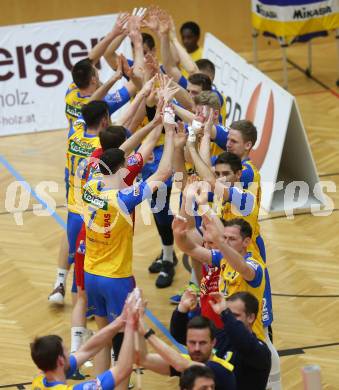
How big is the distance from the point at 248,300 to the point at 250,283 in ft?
2.15

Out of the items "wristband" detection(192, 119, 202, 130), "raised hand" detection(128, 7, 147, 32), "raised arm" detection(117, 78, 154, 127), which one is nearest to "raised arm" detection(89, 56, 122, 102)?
"raised hand" detection(128, 7, 147, 32)

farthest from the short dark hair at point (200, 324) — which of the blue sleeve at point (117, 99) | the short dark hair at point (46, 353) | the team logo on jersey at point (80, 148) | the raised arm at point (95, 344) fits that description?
the blue sleeve at point (117, 99)

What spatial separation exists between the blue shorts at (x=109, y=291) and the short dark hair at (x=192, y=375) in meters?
2.27

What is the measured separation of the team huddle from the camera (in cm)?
646

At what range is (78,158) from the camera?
9.59 meters

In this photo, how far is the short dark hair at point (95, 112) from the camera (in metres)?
9.37

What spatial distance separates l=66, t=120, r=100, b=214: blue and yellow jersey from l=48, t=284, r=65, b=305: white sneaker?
3.18 ft

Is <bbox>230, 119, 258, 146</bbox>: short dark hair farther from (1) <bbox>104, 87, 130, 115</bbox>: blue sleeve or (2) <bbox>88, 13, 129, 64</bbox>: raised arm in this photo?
(2) <bbox>88, 13, 129, 64</bbox>: raised arm

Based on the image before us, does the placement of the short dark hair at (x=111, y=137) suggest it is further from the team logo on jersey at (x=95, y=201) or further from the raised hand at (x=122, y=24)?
the raised hand at (x=122, y=24)

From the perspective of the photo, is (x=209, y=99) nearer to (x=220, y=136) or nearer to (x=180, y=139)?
(x=220, y=136)

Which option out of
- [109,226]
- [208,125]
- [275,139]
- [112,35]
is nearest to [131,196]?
[109,226]

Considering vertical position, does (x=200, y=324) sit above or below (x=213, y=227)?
below

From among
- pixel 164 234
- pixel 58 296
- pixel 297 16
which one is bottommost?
pixel 58 296

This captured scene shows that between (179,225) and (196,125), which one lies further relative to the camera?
(196,125)
